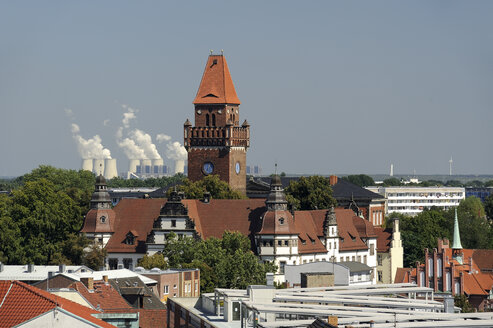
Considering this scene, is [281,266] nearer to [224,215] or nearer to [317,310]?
[224,215]

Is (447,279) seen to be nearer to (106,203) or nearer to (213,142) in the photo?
(106,203)

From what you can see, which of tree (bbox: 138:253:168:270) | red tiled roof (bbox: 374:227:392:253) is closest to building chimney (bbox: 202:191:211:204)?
tree (bbox: 138:253:168:270)

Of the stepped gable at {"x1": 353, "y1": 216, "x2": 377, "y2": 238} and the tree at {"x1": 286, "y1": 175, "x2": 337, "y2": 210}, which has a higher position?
the tree at {"x1": 286, "y1": 175, "x2": 337, "y2": 210}

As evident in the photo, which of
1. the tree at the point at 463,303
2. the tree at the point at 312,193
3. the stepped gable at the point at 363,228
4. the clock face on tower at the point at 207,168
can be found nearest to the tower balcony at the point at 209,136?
the clock face on tower at the point at 207,168

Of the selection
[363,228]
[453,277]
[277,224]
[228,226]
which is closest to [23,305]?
[453,277]

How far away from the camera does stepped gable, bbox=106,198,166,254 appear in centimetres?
14350

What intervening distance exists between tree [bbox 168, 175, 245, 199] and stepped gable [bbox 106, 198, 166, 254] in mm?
11016

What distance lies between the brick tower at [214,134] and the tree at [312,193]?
8103 millimetres

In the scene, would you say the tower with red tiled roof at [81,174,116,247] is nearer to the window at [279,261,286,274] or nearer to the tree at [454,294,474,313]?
the window at [279,261,286,274]

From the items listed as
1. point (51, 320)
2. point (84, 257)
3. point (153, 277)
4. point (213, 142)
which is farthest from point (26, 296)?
point (213, 142)

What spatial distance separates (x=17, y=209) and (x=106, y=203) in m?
8.24

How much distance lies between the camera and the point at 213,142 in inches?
6836

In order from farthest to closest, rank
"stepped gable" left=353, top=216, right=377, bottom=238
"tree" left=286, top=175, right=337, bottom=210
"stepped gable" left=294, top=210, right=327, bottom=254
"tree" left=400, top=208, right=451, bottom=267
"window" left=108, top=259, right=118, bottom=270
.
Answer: "tree" left=400, top=208, right=451, bottom=267
"tree" left=286, top=175, right=337, bottom=210
"stepped gable" left=353, top=216, right=377, bottom=238
"stepped gable" left=294, top=210, right=327, bottom=254
"window" left=108, top=259, right=118, bottom=270

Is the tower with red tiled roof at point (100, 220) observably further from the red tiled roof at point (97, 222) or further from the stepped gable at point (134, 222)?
the stepped gable at point (134, 222)
